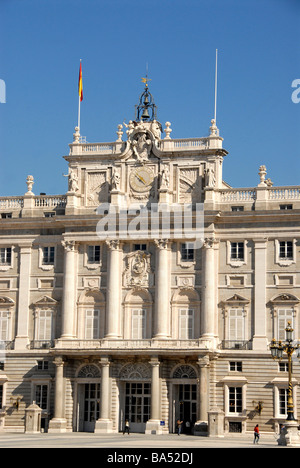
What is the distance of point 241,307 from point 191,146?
11.3 m

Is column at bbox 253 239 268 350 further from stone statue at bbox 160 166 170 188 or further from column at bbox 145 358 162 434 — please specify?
stone statue at bbox 160 166 170 188

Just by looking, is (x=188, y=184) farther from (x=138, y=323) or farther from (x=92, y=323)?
(x=92, y=323)

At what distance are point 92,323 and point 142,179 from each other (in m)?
10.2

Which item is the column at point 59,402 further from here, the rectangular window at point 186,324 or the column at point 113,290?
the rectangular window at point 186,324

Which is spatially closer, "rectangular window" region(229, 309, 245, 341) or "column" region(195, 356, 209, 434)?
"column" region(195, 356, 209, 434)

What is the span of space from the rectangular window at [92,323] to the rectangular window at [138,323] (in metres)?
2.48

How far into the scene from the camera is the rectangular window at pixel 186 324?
228 feet

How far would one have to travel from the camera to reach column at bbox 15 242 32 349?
237ft

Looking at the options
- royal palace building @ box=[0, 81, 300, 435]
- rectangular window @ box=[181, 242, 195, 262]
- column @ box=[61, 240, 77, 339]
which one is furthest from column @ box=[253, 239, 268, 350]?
column @ box=[61, 240, 77, 339]

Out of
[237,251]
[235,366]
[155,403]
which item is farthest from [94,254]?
[235,366]

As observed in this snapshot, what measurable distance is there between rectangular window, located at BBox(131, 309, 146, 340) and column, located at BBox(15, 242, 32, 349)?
7.50 metres

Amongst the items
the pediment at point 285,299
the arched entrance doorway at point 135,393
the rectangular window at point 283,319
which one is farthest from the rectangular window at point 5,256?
the rectangular window at point 283,319
